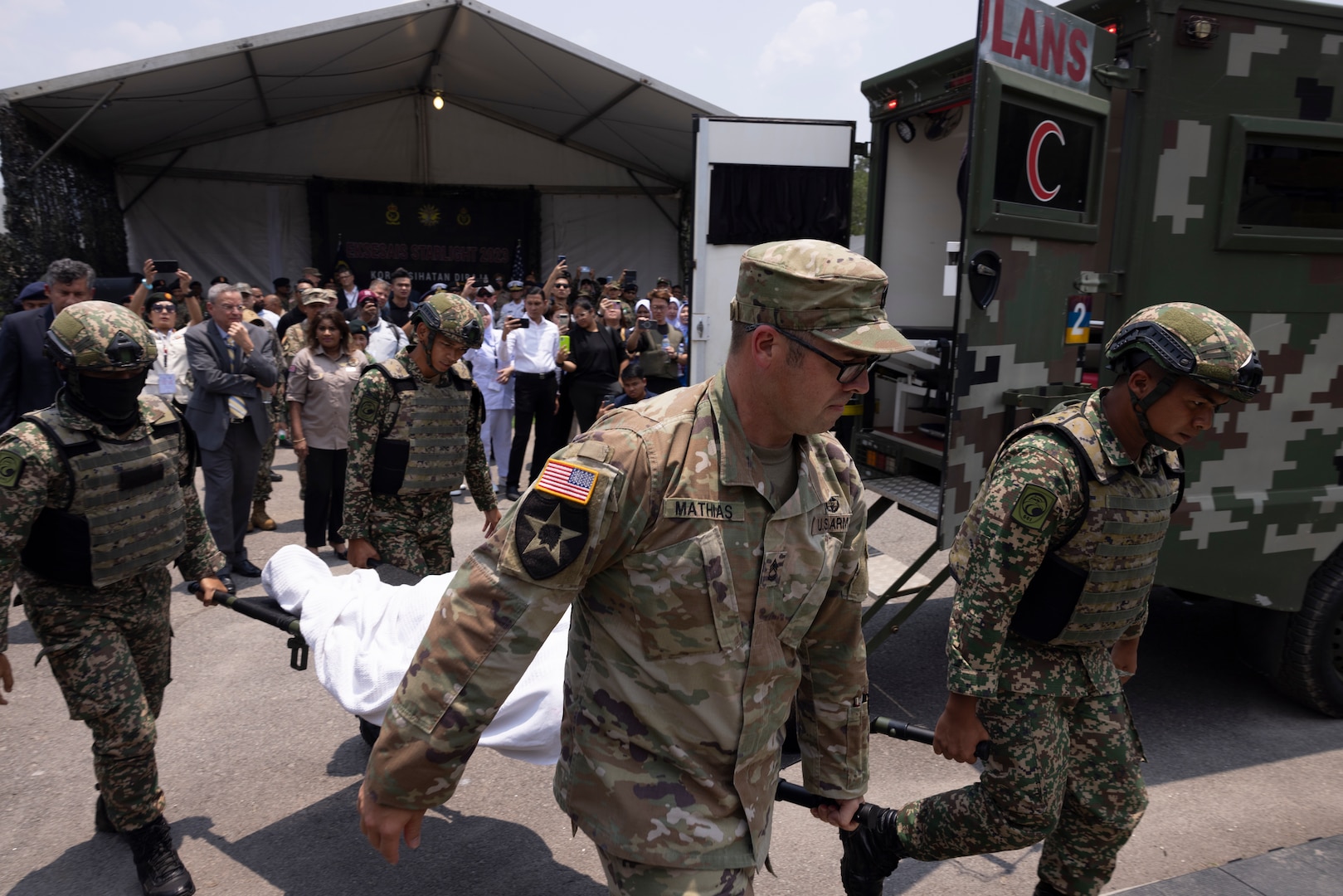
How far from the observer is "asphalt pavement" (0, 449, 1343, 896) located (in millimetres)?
3166

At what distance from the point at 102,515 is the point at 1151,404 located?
3.21m

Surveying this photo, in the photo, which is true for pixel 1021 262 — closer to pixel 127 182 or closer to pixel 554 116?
pixel 554 116

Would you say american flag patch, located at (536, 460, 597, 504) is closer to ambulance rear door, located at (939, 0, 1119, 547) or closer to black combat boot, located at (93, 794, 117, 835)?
ambulance rear door, located at (939, 0, 1119, 547)

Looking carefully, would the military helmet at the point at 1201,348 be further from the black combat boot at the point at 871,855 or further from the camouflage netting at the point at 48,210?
the camouflage netting at the point at 48,210

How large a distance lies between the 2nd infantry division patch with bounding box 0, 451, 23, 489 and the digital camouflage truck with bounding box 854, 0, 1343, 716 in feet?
10.6

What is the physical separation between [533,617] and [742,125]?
5.16m

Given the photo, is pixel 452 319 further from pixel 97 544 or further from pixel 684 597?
pixel 684 597

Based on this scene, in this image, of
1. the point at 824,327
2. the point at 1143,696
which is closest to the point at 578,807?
the point at 824,327

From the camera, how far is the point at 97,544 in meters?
3.02

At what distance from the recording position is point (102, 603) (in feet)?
10.2

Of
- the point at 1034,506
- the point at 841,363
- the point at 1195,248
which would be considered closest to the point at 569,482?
the point at 841,363

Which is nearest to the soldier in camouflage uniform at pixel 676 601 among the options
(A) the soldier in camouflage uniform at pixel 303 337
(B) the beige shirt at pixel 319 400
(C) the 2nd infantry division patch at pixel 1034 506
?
(C) the 2nd infantry division patch at pixel 1034 506

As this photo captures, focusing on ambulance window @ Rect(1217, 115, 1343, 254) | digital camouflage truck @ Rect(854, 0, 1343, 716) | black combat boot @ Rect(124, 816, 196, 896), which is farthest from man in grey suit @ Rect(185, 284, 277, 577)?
ambulance window @ Rect(1217, 115, 1343, 254)

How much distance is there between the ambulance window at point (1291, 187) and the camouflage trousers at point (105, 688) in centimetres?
458
